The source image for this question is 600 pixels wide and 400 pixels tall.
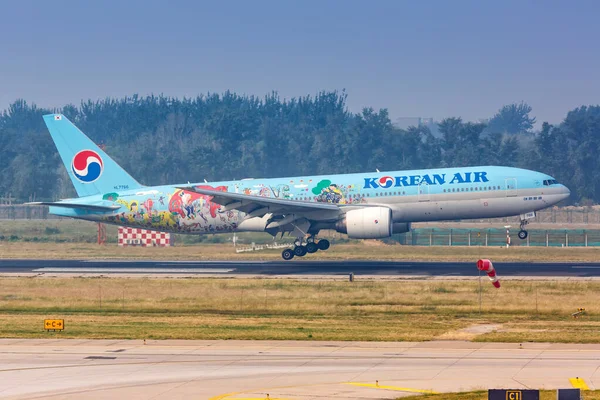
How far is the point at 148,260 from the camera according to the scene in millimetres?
65188

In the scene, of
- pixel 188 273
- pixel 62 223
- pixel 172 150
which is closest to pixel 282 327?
pixel 188 273

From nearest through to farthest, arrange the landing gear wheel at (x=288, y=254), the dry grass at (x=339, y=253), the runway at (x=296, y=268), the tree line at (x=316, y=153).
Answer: the runway at (x=296, y=268)
the landing gear wheel at (x=288, y=254)
the dry grass at (x=339, y=253)
the tree line at (x=316, y=153)

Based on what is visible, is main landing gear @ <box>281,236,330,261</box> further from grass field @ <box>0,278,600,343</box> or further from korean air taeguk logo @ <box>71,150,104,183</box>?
korean air taeguk logo @ <box>71,150,104,183</box>

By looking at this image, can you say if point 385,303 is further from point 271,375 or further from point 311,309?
point 271,375

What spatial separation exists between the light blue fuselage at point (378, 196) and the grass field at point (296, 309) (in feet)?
34.4

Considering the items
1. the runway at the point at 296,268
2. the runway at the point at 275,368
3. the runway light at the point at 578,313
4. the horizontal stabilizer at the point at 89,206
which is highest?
the horizontal stabilizer at the point at 89,206

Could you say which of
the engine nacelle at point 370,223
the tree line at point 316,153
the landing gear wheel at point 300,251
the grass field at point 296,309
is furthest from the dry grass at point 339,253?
the tree line at point 316,153

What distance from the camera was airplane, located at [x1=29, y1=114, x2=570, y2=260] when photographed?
2242 inches

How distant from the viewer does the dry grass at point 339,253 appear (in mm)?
62531

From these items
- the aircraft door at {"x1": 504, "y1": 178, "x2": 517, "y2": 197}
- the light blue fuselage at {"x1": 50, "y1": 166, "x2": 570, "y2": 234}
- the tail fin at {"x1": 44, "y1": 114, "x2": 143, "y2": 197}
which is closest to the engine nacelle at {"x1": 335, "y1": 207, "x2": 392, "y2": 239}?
the light blue fuselage at {"x1": 50, "y1": 166, "x2": 570, "y2": 234}

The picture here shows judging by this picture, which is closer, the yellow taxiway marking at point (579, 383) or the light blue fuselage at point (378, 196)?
the yellow taxiway marking at point (579, 383)

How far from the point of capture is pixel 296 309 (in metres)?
39.6

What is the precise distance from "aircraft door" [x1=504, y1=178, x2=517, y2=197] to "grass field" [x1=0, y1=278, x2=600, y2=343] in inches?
470

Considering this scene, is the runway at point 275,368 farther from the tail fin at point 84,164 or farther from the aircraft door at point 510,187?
the tail fin at point 84,164
